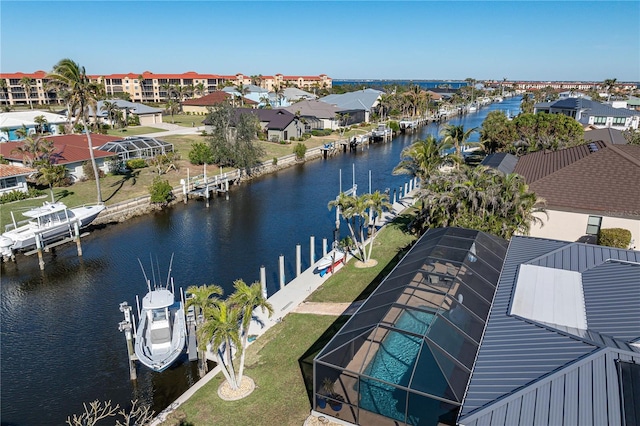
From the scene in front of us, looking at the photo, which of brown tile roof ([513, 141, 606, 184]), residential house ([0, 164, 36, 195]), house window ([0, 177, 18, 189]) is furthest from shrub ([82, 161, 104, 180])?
brown tile roof ([513, 141, 606, 184])

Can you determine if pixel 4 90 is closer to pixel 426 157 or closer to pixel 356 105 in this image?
pixel 356 105

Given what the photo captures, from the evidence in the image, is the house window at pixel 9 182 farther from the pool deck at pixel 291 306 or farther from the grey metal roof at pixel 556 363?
the grey metal roof at pixel 556 363

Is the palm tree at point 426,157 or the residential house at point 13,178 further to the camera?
the residential house at point 13,178

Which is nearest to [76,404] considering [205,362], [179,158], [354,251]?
[205,362]

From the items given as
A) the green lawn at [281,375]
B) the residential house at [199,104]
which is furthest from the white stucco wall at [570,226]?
the residential house at [199,104]

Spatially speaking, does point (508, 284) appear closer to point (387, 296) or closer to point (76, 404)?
point (387, 296)
